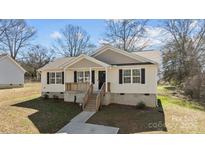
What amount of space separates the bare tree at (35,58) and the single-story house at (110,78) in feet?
101

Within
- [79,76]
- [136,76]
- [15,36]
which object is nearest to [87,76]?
[79,76]

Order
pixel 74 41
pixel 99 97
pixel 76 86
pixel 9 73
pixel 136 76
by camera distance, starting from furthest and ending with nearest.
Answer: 1. pixel 74 41
2. pixel 9 73
3. pixel 76 86
4. pixel 136 76
5. pixel 99 97

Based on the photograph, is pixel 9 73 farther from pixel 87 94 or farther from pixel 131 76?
pixel 131 76

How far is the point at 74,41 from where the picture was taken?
4116 centimetres

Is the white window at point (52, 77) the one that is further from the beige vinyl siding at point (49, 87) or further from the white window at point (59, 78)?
the white window at point (59, 78)

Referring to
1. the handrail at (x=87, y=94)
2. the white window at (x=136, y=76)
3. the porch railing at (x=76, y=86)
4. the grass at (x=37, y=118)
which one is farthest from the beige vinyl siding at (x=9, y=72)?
the white window at (x=136, y=76)

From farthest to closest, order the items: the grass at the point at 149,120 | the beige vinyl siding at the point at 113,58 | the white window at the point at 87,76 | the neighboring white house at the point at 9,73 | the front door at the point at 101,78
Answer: the neighboring white house at the point at 9,73
the white window at the point at 87,76
the front door at the point at 101,78
the beige vinyl siding at the point at 113,58
the grass at the point at 149,120

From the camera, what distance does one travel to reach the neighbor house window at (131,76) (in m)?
17.9

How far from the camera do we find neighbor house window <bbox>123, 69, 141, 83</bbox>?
17938 mm

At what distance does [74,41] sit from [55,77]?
20.8 metres
